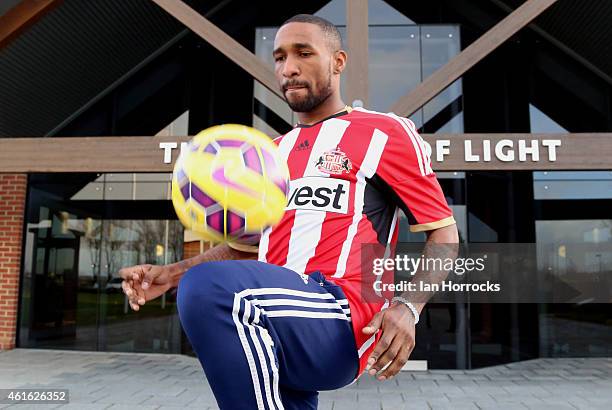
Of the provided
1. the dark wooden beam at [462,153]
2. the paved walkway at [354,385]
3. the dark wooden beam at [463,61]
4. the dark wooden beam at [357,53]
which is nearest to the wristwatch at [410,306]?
the dark wooden beam at [357,53]

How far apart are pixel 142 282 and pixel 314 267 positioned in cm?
58

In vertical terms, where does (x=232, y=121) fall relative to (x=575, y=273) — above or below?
above

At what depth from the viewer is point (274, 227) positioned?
65.1 inches

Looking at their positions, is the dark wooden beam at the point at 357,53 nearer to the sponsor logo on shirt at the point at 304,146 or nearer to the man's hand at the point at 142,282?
the sponsor logo on shirt at the point at 304,146

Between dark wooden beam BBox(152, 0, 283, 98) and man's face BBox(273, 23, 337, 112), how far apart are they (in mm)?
3661

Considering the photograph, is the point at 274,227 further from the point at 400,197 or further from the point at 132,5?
the point at 132,5

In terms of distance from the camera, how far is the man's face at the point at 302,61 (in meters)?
1.64

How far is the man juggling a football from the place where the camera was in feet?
3.94

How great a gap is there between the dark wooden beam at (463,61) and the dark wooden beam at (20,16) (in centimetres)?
451

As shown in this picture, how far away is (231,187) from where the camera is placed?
1.48 m

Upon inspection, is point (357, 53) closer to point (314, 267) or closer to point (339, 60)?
point (339, 60)

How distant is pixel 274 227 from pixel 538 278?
27.6ft

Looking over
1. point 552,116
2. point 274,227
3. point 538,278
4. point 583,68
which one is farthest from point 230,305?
point 583,68

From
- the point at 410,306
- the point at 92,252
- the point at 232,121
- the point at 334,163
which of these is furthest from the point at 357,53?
the point at 92,252
